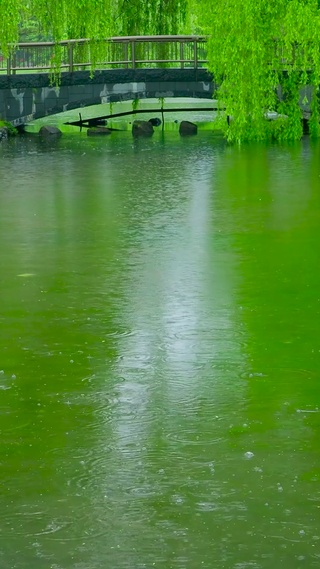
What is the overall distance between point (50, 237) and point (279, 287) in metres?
4.48

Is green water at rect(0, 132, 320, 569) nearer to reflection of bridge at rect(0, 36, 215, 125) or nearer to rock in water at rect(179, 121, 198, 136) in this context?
reflection of bridge at rect(0, 36, 215, 125)

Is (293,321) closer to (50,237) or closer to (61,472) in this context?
(61,472)

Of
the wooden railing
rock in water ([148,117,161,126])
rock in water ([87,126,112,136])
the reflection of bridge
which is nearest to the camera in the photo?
the wooden railing

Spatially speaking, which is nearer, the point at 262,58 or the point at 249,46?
the point at 249,46

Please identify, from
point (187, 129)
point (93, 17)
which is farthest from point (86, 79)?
point (187, 129)

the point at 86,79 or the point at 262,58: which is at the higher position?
the point at 262,58

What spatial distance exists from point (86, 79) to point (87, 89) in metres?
0.27

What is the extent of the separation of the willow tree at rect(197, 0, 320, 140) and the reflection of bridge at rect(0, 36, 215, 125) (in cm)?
283

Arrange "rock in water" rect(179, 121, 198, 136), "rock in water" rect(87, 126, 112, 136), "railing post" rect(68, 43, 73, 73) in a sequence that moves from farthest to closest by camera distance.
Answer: "rock in water" rect(87, 126, 112, 136), "rock in water" rect(179, 121, 198, 136), "railing post" rect(68, 43, 73, 73)

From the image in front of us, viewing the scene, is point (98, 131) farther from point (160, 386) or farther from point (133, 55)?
point (160, 386)

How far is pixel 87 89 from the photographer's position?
33594mm

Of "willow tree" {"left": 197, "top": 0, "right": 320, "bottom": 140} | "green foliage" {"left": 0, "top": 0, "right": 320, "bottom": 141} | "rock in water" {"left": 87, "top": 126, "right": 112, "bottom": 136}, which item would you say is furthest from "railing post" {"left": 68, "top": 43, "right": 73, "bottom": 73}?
"willow tree" {"left": 197, "top": 0, "right": 320, "bottom": 140}

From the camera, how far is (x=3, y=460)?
7.82 meters

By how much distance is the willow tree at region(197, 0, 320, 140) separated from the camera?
28.6 meters
